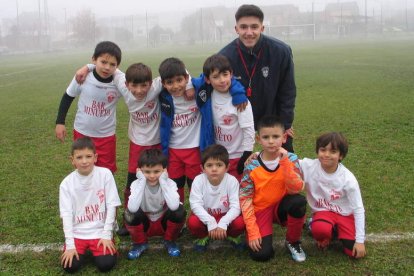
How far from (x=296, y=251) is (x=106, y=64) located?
2217mm

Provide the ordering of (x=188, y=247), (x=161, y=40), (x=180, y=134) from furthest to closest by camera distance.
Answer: (x=161, y=40) → (x=180, y=134) → (x=188, y=247)

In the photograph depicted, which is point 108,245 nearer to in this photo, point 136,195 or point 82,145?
point 136,195

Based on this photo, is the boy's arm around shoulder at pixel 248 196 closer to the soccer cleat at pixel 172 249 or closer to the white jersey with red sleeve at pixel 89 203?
the soccer cleat at pixel 172 249

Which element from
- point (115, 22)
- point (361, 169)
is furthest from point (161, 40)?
point (361, 169)

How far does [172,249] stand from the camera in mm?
3498

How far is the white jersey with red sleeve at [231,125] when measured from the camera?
3.67 metres

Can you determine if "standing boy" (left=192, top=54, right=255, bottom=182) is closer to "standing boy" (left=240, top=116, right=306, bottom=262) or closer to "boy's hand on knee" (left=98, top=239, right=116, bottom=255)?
"standing boy" (left=240, top=116, right=306, bottom=262)

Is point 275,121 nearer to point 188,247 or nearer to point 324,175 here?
point 324,175

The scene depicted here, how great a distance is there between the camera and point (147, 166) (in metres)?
3.45

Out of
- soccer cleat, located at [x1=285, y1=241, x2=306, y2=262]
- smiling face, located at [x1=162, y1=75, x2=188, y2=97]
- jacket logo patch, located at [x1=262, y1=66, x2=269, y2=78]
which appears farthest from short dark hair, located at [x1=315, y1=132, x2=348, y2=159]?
smiling face, located at [x1=162, y1=75, x2=188, y2=97]

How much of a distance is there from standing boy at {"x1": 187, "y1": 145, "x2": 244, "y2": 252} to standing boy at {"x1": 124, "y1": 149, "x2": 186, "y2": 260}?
5.9 inches

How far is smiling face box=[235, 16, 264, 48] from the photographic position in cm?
382

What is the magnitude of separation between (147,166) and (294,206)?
1180 mm

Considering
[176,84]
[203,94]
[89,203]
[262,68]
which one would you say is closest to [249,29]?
[262,68]
